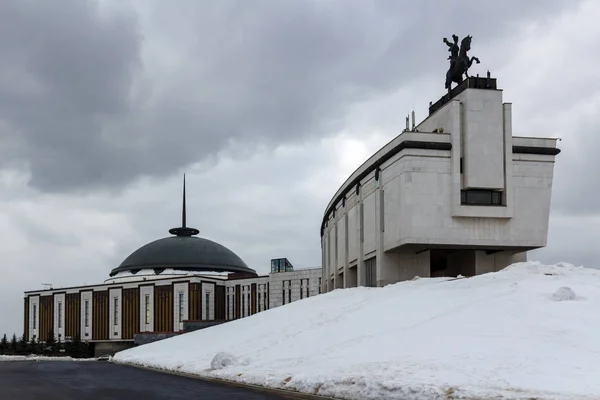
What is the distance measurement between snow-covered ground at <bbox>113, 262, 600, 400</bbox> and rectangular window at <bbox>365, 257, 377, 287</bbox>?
40.3 feet

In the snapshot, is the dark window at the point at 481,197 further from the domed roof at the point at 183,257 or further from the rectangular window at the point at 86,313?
the rectangular window at the point at 86,313

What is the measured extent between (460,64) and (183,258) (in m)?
72.3

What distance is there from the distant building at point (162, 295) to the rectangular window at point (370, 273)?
145ft

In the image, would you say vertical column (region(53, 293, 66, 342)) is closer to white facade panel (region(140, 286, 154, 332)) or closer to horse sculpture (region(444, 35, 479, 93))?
white facade panel (region(140, 286, 154, 332))

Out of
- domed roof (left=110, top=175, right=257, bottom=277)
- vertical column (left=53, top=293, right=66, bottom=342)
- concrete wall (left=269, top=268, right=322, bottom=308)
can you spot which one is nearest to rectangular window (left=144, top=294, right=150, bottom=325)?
domed roof (left=110, top=175, right=257, bottom=277)

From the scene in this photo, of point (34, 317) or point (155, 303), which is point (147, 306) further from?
point (34, 317)

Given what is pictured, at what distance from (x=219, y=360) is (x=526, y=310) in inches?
420

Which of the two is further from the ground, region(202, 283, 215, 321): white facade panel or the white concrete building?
the white concrete building

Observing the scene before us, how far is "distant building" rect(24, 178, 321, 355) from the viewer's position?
323ft

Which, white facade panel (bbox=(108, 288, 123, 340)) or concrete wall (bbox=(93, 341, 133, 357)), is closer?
concrete wall (bbox=(93, 341, 133, 357))

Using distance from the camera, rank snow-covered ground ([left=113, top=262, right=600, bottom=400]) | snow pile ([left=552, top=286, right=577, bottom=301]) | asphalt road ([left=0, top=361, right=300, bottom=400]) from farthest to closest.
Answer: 1. snow pile ([left=552, top=286, right=577, bottom=301])
2. asphalt road ([left=0, top=361, right=300, bottom=400])
3. snow-covered ground ([left=113, top=262, right=600, bottom=400])

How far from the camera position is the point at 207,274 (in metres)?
111

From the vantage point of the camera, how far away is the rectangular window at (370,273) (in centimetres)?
4879

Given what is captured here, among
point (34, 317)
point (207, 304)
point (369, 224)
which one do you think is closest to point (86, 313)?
point (34, 317)
